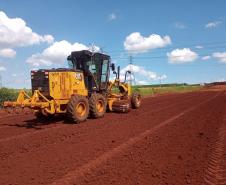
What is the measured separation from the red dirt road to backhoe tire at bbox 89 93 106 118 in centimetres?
184

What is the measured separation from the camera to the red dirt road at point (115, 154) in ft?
21.2

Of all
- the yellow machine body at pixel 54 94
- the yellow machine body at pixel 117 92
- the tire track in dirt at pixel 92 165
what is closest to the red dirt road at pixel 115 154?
the tire track in dirt at pixel 92 165

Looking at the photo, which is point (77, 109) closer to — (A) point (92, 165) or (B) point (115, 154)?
(B) point (115, 154)

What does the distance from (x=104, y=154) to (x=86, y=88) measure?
775 centimetres

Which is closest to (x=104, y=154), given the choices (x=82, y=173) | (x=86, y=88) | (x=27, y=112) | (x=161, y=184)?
(x=82, y=173)

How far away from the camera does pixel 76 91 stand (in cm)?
1473

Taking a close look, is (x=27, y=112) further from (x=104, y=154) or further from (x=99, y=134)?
(x=104, y=154)

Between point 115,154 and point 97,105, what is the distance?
7.37 m

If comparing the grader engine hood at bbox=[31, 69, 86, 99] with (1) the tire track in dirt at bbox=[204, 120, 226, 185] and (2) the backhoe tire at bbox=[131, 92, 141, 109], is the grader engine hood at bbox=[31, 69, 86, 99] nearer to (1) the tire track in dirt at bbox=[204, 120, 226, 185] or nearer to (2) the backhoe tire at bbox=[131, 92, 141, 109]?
(2) the backhoe tire at bbox=[131, 92, 141, 109]

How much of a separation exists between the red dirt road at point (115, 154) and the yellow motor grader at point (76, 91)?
0.84m

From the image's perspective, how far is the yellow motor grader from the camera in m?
13.5

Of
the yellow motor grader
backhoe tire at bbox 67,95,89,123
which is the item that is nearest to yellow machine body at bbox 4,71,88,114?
the yellow motor grader

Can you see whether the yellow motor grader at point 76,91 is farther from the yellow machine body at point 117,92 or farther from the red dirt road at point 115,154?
the red dirt road at point 115,154

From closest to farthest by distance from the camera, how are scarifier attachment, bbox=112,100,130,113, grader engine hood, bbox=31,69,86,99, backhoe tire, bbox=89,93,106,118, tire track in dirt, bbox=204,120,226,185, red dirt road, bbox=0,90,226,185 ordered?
tire track in dirt, bbox=204,120,226,185 < red dirt road, bbox=0,90,226,185 < grader engine hood, bbox=31,69,86,99 < backhoe tire, bbox=89,93,106,118 < scarifier attachment, bbox=112,100,130,113
